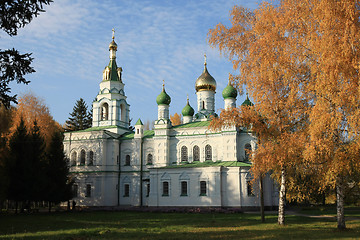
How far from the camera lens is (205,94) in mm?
39031

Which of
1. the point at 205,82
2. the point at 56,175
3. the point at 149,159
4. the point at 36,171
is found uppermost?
the point at 205,82

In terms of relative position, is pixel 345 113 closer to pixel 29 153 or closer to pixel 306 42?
pixel 306 42

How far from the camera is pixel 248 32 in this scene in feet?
54.5

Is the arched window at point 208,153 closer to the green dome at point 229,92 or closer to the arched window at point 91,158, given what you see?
the green dome at point 229,92

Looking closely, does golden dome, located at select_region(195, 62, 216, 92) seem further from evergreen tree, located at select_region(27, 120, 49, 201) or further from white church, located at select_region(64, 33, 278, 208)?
evergreen tree, located at select_region(27, 120, 49, 201)

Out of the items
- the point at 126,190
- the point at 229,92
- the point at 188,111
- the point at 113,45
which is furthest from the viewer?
the point at 113,45

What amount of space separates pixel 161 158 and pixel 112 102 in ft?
29.0

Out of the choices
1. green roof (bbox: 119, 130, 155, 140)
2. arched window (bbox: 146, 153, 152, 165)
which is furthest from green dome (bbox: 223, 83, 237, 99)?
arched window (bbox: 146, 153, 152, 165)

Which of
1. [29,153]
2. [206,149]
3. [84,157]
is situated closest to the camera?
[29,153]

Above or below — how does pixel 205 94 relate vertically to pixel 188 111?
above

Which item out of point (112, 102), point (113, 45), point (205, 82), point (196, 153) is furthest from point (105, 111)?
point (196, 153)

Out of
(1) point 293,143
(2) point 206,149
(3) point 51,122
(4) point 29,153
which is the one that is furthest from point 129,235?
(3) point 51,122

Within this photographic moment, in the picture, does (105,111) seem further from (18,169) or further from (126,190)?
(18,169)

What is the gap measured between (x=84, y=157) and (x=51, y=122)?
6123mm
